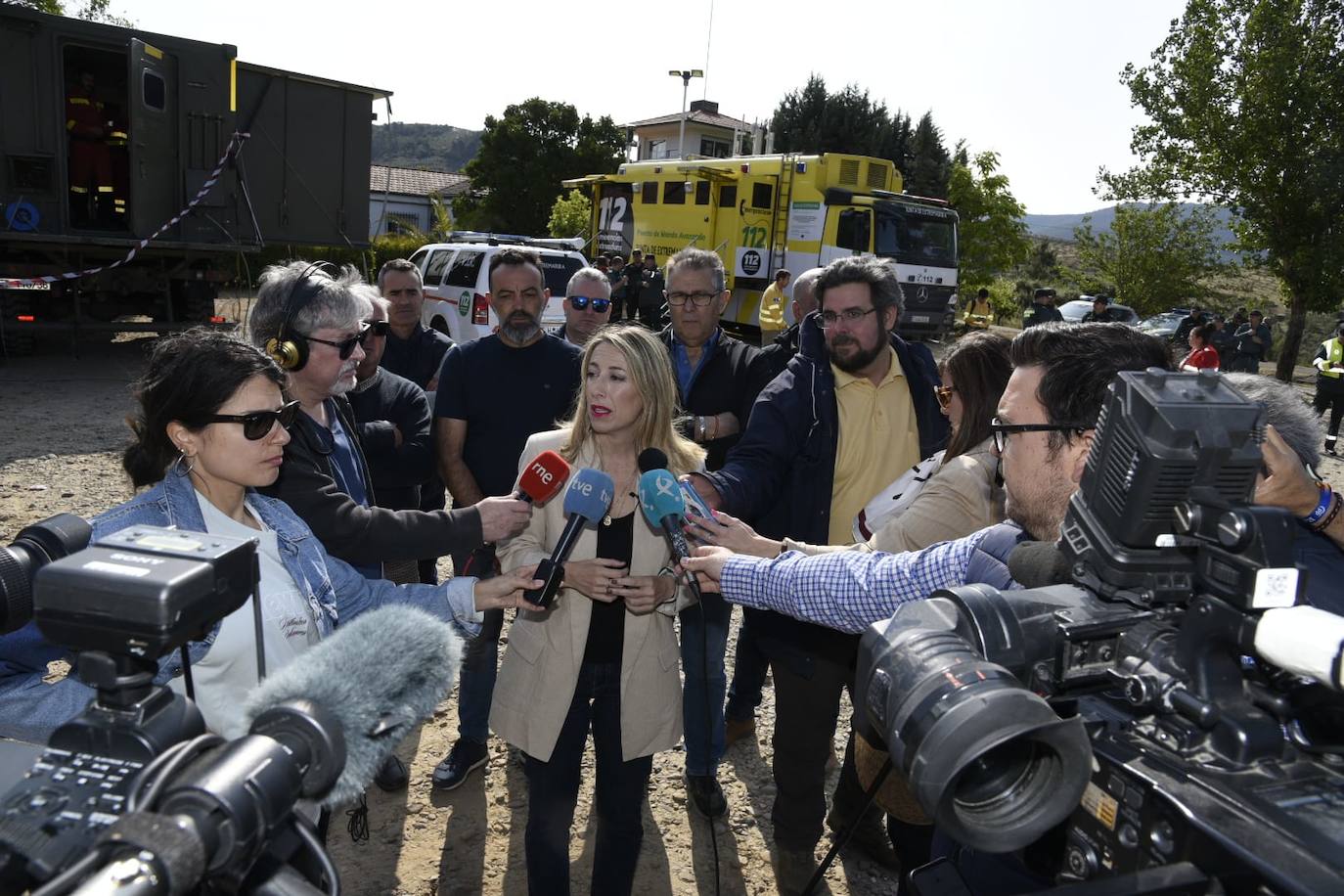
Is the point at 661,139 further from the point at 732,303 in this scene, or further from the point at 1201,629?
the point at 1201,629

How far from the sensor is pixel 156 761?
0.96 metres

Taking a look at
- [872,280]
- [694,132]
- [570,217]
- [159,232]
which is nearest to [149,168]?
[159,232]

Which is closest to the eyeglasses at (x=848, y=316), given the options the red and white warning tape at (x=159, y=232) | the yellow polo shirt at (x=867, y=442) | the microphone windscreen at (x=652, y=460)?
the yellow polo shirt at (x=867, y=442)

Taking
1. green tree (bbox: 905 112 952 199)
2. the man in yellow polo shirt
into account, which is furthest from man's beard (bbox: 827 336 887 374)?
green tree (bbox: 905 112 952 199)

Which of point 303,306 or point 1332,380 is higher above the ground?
point 303,306

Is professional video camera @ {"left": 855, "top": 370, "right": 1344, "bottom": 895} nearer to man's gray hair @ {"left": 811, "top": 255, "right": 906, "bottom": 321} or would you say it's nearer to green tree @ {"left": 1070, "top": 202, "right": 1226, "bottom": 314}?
man's gray hair @ {"left": 811, "top": 255, "right": 906, "bottom": 321}

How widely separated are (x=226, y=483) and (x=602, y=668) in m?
1.25

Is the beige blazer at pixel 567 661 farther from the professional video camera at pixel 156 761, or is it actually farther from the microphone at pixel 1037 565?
the professional video camera at pixel 156 761

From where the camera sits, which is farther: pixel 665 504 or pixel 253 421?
pixel 665 504

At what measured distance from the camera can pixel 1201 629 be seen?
3.77 feet

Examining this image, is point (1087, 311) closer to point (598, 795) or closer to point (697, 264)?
point (697, 264)

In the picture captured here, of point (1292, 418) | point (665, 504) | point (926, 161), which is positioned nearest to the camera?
point (1292, 418)

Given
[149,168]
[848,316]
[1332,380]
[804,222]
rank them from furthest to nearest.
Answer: [804,222]
[1332,380]
[149,168]
[848,316]

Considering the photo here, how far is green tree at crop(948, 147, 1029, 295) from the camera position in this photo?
27359mm
